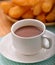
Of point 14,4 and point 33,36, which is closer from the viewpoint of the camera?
point 33,36

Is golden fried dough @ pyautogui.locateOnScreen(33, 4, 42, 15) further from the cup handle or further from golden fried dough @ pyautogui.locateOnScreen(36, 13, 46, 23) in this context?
the cup handle

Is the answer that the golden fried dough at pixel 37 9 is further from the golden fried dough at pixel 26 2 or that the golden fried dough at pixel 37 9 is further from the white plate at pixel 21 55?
the white plate at pixel 21 55

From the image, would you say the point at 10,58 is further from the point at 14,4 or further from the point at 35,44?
the point at 14,4

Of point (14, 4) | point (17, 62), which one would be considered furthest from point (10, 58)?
point (14, 4)

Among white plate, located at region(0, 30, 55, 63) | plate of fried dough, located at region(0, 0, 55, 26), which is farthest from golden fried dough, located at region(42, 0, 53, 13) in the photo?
white plate, located at region(0, 30, 55, 63)

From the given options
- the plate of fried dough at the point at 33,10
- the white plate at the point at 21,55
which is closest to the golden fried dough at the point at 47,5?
the plate of fried dough at the point at 33,10

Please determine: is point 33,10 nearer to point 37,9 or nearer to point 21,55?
point 37,9

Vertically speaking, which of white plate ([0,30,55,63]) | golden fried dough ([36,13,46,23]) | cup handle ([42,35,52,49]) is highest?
cup handle ([42,35,52,49])
